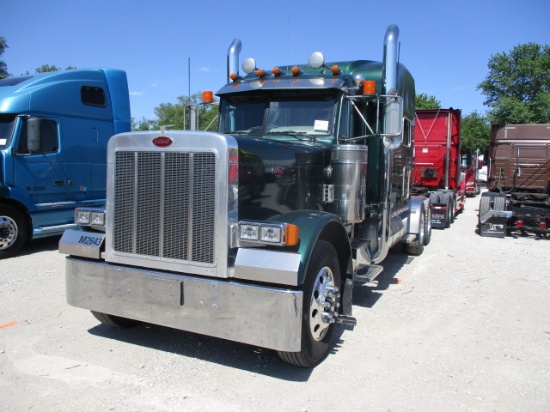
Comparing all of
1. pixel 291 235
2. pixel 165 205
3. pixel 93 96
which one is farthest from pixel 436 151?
pixel 165 205

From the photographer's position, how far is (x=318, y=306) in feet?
12.6

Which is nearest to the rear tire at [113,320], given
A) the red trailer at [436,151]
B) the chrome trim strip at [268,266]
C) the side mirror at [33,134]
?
the chrome trim strip at [268,266]

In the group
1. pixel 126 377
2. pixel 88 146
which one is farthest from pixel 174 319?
pixel 88 146

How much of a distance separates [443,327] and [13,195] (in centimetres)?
757

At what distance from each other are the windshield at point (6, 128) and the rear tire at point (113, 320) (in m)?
5.42

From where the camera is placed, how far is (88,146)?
965 centimetres

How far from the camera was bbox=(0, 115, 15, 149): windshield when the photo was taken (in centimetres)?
838

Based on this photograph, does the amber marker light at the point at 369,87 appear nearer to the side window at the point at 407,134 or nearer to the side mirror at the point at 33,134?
the side window at the point at 407,134

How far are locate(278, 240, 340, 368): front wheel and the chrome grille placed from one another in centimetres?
83

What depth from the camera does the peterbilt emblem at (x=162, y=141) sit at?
12.0 ft

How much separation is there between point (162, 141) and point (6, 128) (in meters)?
6.33

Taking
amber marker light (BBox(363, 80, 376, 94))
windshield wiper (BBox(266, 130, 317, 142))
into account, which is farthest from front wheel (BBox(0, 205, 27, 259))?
amber marker light (BBox(363, 80, 376, 94))

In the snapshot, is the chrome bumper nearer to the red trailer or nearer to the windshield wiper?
the windshield wiper

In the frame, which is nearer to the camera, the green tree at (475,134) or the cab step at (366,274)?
the cab step at (366,274)
